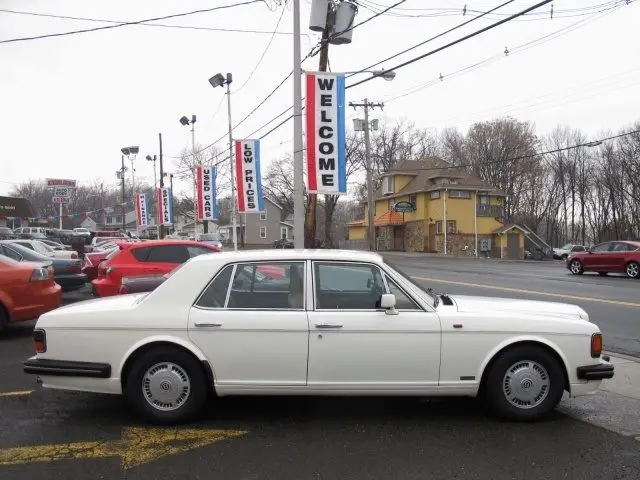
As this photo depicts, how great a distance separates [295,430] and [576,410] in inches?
104

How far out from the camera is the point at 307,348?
4340mm

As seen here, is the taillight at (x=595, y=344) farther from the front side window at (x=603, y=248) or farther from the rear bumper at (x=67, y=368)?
the front side window at (x=603, y=248)

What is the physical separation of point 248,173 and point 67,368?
→ 47.7ft

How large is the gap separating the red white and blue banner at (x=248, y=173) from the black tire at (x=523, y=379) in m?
14.7

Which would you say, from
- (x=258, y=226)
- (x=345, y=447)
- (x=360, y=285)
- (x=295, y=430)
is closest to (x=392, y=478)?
(x=345, y=447)

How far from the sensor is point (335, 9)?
13.4 meters

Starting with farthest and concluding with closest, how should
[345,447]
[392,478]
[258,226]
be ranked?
[258,226]
[345,447]
[392,478]

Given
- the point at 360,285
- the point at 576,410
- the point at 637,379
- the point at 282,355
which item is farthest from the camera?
the point at 637,379

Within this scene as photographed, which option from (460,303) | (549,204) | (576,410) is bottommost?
(576,410)

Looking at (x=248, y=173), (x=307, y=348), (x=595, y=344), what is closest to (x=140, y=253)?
(x=307, y=348)

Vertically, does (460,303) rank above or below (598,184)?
below

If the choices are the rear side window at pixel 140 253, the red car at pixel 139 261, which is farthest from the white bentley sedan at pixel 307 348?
the rear side window at pixel 140 253

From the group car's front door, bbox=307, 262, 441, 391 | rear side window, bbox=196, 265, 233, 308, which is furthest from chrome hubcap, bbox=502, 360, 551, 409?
rear side window, bbox=196, 265, 233, 308

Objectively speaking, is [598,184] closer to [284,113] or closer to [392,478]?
[284,113]
